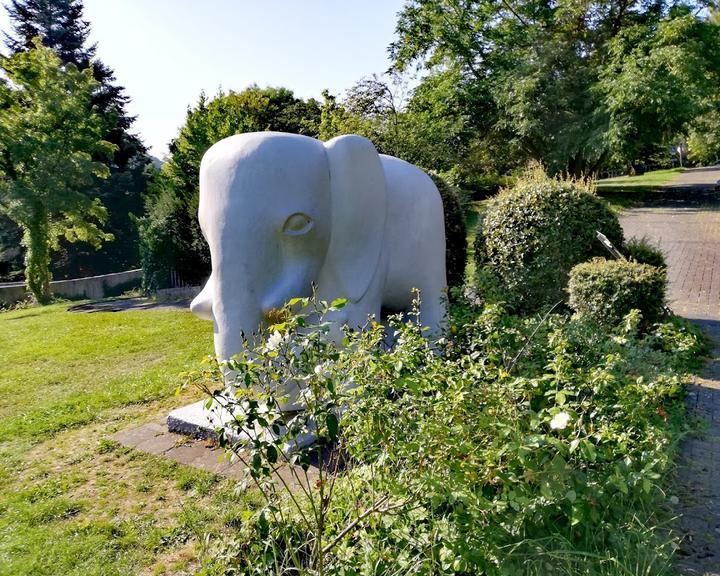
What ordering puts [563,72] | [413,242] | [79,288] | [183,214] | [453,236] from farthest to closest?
1. [563,72]
2. [79,288]
3. [183,214]
4. [453,236]
5. [413,242]

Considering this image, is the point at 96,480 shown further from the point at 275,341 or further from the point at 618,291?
the point at 618,291

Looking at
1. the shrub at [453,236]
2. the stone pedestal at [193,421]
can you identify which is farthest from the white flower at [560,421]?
the shrub at [453,236]

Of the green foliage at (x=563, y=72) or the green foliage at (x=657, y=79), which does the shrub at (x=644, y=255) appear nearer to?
the green foliage at (x=563, y=72)

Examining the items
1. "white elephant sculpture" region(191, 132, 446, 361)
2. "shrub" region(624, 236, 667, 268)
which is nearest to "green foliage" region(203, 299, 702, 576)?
"white elephant sculpture" region(191, 132, 446, 361)

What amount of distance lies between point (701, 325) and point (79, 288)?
1961 centimetres

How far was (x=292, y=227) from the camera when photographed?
4254 millimetres

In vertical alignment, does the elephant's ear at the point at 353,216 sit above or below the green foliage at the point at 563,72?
below

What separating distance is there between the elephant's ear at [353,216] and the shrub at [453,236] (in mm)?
3051

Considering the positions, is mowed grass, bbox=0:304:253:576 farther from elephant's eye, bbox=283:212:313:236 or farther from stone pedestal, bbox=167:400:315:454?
elephant's eye, bbox=283:212:313:236

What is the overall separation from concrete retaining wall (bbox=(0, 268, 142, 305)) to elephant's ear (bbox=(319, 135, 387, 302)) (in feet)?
59.6

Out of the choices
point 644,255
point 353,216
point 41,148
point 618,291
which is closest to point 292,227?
point 353,216

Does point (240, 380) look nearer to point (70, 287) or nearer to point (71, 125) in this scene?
point (71, 125)

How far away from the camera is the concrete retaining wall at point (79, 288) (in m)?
20.5

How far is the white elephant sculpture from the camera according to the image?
407 centimetres
